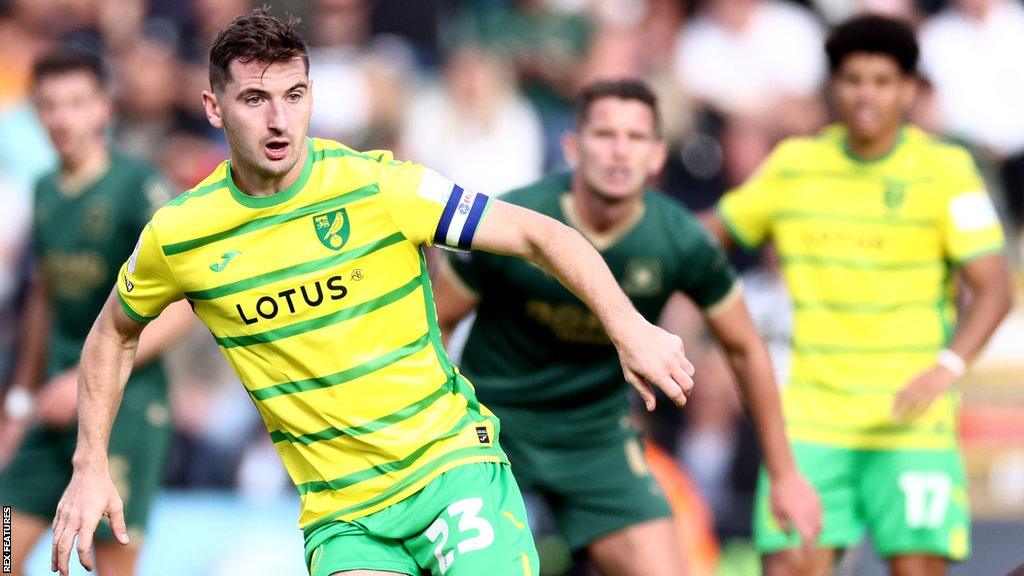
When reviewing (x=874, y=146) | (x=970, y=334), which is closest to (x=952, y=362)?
(x=970, y=334)

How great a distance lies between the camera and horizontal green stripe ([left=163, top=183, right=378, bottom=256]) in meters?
4.78

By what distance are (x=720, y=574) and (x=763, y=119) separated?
3022 mm

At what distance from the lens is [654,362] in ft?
14.2

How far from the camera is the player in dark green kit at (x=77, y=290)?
7289mm

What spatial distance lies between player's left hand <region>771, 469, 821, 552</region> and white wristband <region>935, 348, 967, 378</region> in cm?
91

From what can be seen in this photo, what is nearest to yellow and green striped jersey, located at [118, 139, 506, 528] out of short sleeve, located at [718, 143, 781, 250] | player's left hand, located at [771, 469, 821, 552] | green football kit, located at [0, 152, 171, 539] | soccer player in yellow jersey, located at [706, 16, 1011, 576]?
player's left hand, located at [771, 469, 821, 552]

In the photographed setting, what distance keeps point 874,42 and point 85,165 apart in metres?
3.72

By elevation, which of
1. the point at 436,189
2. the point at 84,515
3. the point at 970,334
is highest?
the point at 436,189

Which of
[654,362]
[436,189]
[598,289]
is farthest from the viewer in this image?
[436,189]

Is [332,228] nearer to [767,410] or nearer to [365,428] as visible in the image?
[365,428]

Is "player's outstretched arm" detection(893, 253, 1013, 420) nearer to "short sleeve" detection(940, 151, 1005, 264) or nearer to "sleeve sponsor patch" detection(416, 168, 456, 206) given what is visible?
"short sleeve" detection(940, 151, 1005, 264)

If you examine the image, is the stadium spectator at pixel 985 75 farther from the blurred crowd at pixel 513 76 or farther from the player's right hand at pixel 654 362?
the player's right hand at pixel 654 362

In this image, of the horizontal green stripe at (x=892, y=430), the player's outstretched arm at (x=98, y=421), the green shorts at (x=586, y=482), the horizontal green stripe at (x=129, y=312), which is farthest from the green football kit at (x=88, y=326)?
the horizontal green stripe at (x=892, y=430)

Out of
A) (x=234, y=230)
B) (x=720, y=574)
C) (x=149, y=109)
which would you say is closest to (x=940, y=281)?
(x=720, y=574)
